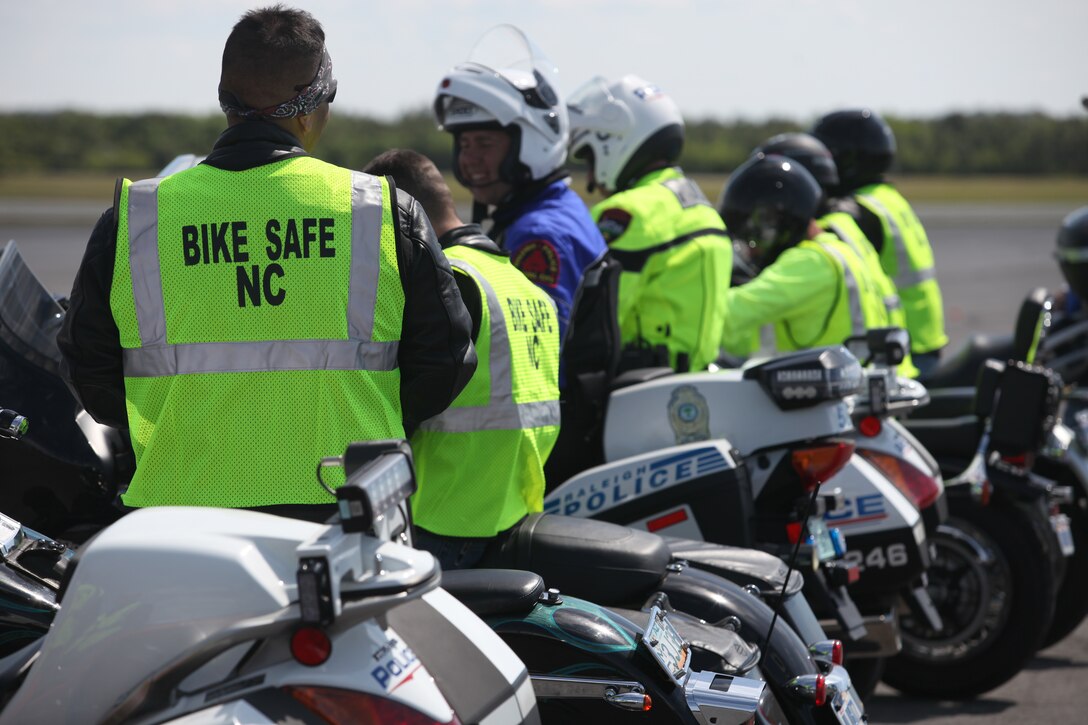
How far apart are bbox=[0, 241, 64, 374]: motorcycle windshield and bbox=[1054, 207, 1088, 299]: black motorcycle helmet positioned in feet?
18.6

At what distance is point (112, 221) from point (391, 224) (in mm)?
601

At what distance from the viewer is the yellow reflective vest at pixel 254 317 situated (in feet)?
9.38

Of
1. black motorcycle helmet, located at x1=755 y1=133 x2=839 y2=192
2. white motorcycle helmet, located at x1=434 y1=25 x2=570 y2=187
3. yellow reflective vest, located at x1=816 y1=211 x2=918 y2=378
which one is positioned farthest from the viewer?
black motorcycle helmet, located at x1=755 y1=133 x2=839 y2=192

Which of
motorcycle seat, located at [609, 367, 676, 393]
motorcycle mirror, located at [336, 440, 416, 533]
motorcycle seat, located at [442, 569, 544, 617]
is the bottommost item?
motorcycle seat, located at [609, 367, 676, 393]

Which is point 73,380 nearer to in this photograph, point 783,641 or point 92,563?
point 92,563

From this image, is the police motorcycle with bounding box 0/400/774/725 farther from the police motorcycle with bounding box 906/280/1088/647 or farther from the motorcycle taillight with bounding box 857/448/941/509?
the police motorcycle with bounding box 906/280/1088/647

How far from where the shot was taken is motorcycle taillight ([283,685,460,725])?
218 cm

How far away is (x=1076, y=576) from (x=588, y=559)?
393 cm

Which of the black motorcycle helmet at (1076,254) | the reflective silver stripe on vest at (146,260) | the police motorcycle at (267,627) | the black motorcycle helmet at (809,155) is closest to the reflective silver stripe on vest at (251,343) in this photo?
the reflective silver stripe on vest at (146,260)

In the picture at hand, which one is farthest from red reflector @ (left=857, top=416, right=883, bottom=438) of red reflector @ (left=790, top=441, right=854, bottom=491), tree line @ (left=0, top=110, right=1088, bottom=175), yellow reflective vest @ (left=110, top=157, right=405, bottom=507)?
tree line @ (left=0, top=110, right=1088, bottom=175)

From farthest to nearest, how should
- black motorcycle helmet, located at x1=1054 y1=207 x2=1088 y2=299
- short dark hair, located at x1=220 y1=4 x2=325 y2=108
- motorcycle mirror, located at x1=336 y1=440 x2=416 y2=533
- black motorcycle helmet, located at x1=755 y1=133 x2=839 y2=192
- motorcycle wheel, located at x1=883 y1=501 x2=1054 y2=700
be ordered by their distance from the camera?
1. black motorcycle helmet, located at x1=755 y1=133 x2=839 y2=192
2. black motorcycle helmet, located at x1=1054 y1=207 x2=1088 y2=299
3. motorcycle wheel, located at x1=883 y1=501 x2=1054 y2=700
4. short dark hair, located at x1=220 y1=4 x2=325 y2=108
5. motorcycle mirror, located at x1=336 y1=440 x2=416 y2=533

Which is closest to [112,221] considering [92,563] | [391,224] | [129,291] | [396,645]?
[129,291]

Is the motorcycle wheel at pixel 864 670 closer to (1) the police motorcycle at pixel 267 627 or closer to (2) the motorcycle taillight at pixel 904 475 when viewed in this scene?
(2) the motorcycle taillight at pixel 904 475

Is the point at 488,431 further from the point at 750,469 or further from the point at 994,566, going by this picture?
the point at 994,566
